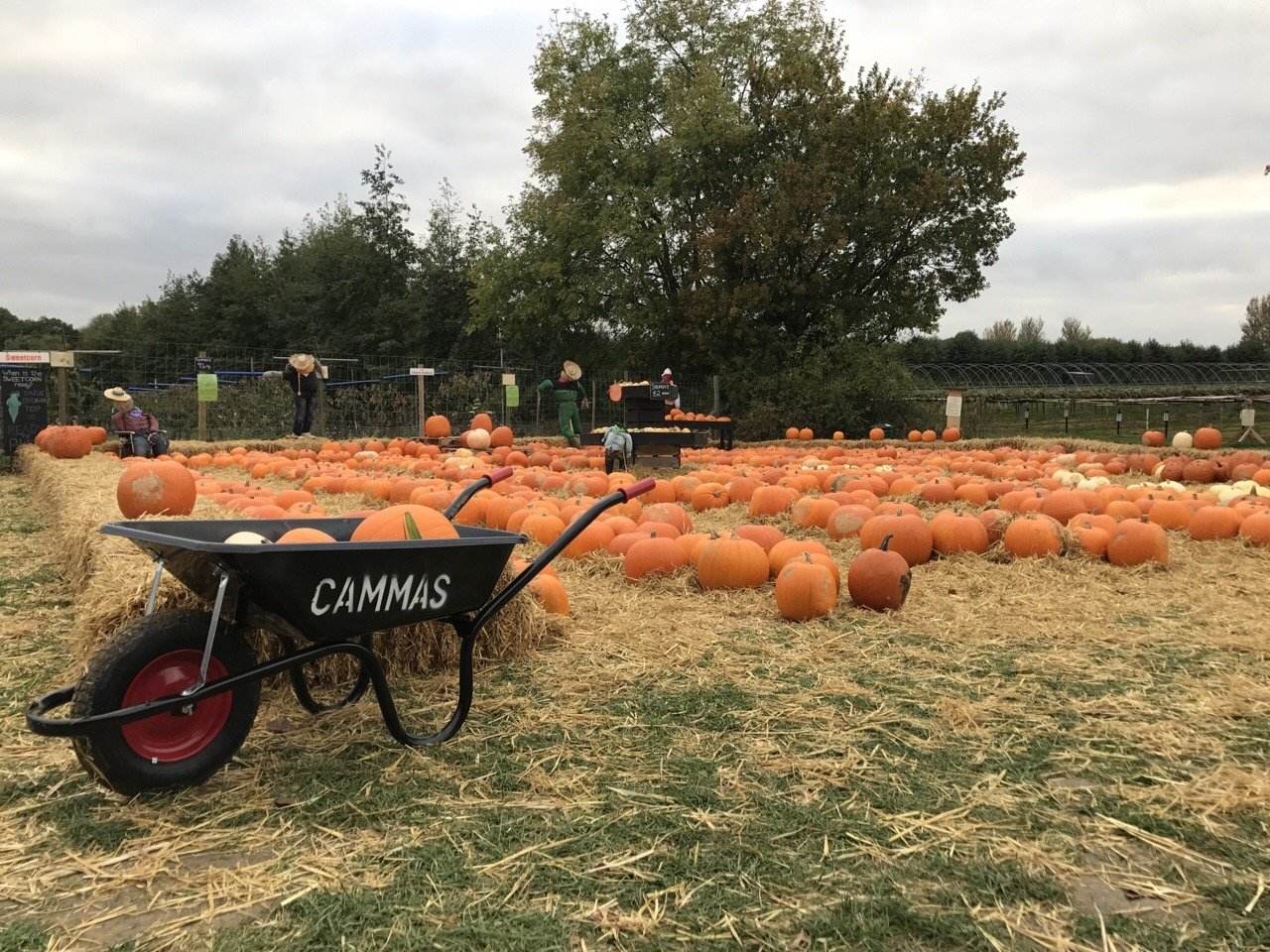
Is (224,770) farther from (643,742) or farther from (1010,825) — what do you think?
(1010,825)

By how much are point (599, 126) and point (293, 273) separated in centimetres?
2628

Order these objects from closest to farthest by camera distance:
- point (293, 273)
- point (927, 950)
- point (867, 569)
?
point (927, 950) < point (867, 569) < point (293, 273)

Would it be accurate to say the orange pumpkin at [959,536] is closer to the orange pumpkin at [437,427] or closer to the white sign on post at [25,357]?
the orange pumpkin at [437,427]

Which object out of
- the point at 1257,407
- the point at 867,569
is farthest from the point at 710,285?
the point at 867,569

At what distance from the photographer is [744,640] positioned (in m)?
3.98

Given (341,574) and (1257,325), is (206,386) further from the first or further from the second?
(1257,325)

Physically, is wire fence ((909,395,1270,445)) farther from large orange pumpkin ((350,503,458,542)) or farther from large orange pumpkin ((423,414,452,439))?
large orange pumpkin ((350,503,458,542))

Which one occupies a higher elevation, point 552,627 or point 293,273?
point 293,273

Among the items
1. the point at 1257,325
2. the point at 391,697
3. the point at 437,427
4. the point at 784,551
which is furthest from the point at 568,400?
the point at 1257,325

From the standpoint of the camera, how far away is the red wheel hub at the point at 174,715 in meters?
2.40

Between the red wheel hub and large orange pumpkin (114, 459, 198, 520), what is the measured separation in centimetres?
360

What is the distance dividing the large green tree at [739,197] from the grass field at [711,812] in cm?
1985

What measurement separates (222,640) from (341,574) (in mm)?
360

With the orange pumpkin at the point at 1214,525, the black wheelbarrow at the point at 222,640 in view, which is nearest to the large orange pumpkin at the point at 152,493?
the black wheelbarrow at the point at 222,640
